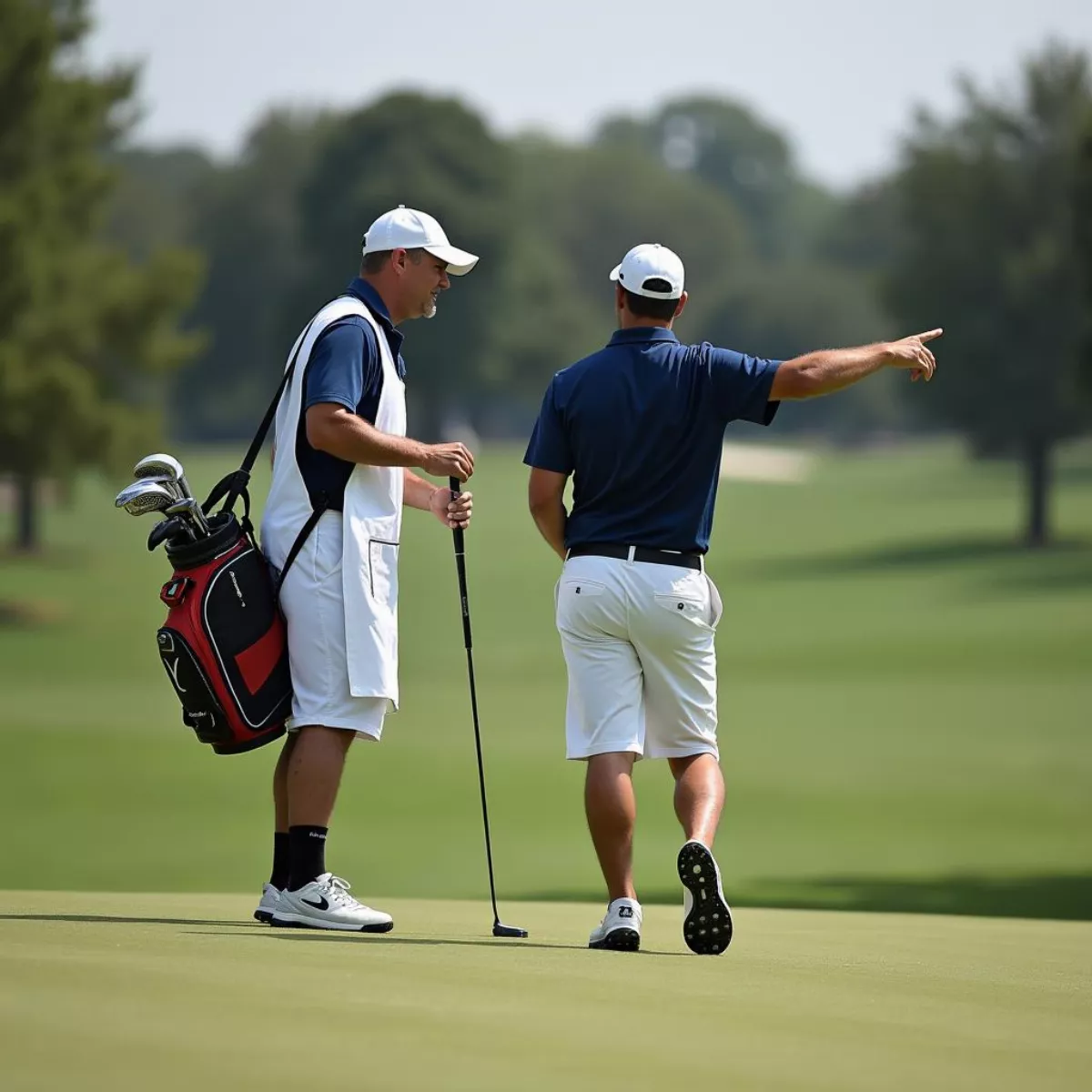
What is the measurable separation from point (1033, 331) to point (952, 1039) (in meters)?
36.4

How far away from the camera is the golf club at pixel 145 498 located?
20.0 ft

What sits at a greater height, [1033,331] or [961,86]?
[961,86]

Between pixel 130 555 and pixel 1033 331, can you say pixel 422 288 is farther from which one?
pixel 130 555

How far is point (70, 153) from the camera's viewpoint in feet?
112

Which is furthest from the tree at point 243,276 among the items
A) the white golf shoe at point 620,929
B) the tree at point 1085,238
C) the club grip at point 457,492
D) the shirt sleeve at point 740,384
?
the white golf shoe at point 620,929

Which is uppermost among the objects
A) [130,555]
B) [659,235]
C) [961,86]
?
[659,235]

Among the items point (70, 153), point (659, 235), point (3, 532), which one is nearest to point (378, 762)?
point (70, 153)

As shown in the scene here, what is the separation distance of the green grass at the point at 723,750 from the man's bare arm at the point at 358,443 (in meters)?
5.33

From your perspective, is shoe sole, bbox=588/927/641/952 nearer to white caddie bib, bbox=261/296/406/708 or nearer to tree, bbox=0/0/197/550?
white caddie bib, bbox=261/296/406/708

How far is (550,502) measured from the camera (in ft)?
21.3

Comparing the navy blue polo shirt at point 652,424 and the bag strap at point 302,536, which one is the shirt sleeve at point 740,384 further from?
the bag strap at point 302,536

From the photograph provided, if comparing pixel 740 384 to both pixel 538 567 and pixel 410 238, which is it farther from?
pixel 538 567

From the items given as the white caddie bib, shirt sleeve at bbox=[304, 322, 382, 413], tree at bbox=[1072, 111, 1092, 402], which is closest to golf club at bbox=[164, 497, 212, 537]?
the white caddie bib

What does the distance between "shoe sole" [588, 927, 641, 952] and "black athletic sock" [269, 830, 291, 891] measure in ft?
3.14
